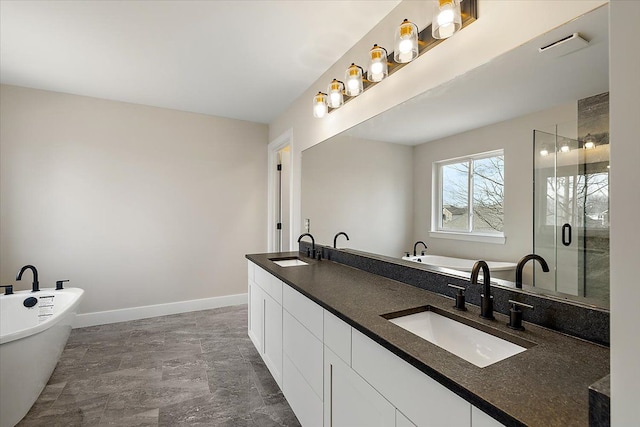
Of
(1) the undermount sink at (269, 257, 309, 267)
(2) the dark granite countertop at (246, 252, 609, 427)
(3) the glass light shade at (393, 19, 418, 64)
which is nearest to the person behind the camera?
(2) the dark granite countertop at (246, 252, 609, 427)

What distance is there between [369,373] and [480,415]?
17.5 inches

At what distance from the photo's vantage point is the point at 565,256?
108 centimetres

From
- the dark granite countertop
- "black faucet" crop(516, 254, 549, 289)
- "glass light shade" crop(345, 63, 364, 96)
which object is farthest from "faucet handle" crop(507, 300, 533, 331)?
"glass light shade" crop(345, 63, 364, 96)

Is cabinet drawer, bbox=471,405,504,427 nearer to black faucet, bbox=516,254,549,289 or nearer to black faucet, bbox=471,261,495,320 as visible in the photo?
black faucet, bbox=471,261,495,320

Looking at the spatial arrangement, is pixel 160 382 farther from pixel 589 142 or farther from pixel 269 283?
pixel 589 142

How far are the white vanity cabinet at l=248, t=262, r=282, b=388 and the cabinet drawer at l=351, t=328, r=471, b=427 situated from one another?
39.6 inches

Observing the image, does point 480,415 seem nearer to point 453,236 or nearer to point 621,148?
point 621,148

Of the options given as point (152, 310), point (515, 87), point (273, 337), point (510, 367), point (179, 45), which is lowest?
point (152, 310)

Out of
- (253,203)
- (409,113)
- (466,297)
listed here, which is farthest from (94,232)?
(466,297)

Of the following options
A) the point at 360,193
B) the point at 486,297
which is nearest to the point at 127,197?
the point at 360,193

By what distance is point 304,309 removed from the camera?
164cm

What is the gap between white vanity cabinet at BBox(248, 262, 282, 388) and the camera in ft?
6.75

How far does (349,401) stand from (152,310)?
331 centimetres

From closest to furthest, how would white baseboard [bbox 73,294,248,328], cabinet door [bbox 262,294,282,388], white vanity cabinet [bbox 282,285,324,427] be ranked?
white vanity cabinet [bbox 282,285,324,427]
cabinet door [bbox 262,294,282,388]
white baseboard [bbox 73,294,248,328]
